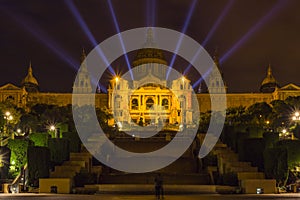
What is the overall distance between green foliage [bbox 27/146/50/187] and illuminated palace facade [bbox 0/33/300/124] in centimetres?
7419

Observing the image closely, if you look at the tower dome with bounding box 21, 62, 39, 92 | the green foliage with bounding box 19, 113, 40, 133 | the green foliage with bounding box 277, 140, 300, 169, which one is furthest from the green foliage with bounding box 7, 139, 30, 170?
the tower dome with bounding box 21, 62, 39, 92

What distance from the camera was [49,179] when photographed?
1225 inches

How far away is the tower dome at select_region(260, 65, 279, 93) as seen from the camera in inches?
5300

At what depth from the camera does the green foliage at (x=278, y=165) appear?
32.9 m

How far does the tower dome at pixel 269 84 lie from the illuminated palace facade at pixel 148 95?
8.03m

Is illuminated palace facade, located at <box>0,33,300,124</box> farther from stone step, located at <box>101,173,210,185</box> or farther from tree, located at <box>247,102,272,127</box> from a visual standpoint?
stone step, located at <box>101,173,210,185</box>

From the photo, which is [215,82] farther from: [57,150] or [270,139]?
[57,150]

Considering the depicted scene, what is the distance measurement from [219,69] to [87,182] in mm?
96918

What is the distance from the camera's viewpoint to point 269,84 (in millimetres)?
136750

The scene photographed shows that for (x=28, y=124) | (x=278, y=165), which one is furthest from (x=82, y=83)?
Result: (x=278, y=165)

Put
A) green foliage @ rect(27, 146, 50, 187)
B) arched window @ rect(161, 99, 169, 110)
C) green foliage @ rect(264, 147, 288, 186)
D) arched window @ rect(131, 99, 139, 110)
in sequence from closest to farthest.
Result: green foliage @ rect(264, 147, 288, 186) → green foliage @ rect(27, 146, 50, 187) → arched window @ rect(161, 99, 169, 110) → arched window @ rect(131, 99, 139, 110)

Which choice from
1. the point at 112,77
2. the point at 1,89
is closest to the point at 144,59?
the point at 112,77

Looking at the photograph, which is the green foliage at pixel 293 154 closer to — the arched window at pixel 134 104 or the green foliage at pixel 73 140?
the green foliage at pixel 73 140

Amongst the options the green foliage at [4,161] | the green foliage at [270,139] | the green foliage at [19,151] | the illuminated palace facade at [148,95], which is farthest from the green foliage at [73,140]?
the illuminated palace facade at [148,95]
